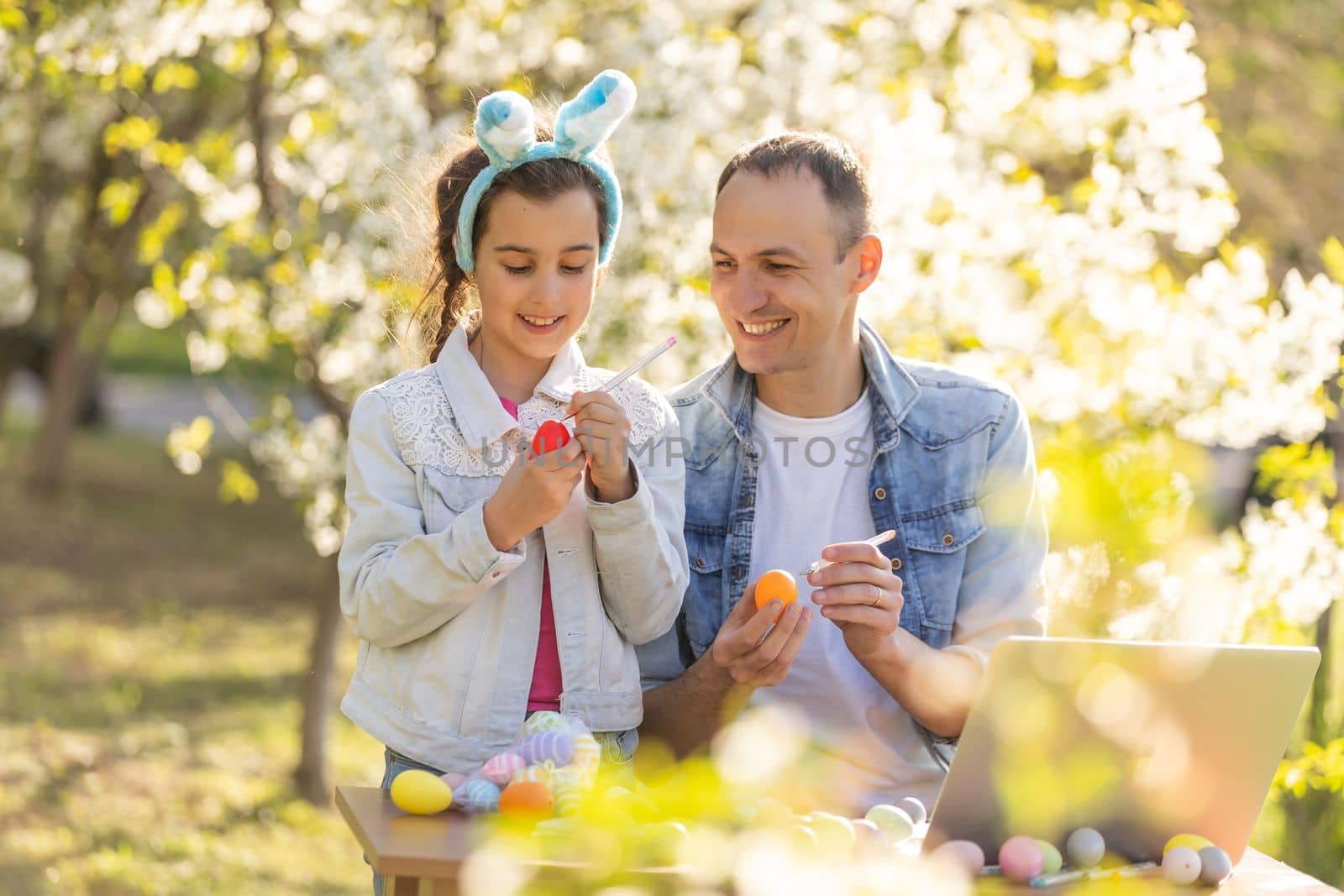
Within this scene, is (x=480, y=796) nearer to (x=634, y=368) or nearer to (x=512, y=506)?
(x=512, y=506)

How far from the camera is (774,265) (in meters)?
2.73

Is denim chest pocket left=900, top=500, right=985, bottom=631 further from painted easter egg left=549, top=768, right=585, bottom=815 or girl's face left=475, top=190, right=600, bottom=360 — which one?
painted easter egg left=549, top=768, right=585, bottom=815

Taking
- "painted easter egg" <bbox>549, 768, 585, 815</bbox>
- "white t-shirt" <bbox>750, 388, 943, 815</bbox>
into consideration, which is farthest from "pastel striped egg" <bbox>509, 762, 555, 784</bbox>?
"white t-shirt" <bbox>750, 388, 943, 815</bbox>

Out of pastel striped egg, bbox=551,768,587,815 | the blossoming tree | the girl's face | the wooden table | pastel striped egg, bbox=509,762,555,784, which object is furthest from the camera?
the blossoming tree

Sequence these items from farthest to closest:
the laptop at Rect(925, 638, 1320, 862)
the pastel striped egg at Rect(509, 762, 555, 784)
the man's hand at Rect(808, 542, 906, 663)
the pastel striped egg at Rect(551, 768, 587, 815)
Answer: the man's hand at Rect(808, 542, 906, 663) < the pastel striped egg at Rect(509, 762, 555, 784) < the pastel striped egg at Rect(551, 768, 587, 815) < the laptop at Rect(925, 638, 1320, 862)

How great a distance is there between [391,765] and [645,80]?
8.56ft

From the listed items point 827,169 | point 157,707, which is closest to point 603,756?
point 827,169

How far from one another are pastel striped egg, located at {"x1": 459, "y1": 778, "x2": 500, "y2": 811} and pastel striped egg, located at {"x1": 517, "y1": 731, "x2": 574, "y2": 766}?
0.21ft

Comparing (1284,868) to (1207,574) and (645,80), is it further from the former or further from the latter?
(645,80)

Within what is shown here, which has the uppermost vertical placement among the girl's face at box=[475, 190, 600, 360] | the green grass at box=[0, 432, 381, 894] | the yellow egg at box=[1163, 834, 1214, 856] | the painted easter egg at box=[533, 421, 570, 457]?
the girl's face at box=[475, 190, 600, 360]

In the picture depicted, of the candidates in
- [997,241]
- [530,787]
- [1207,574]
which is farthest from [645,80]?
[530,787]

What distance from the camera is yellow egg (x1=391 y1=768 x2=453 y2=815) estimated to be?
76.2 inches

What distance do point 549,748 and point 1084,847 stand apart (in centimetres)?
69

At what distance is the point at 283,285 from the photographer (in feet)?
16.8
